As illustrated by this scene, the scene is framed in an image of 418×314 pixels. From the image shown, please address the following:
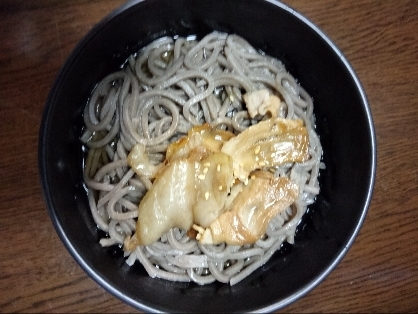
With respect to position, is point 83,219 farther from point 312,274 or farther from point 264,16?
point 264,16

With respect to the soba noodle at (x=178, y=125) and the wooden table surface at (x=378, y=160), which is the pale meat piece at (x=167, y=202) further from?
the wooden table surface at (x=378, y=160)

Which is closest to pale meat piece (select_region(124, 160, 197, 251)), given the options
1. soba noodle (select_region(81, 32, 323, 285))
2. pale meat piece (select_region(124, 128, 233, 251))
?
pale meat piece (select_region(124, 128, 233, 251))

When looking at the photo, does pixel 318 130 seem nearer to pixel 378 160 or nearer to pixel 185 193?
pixel 378 160

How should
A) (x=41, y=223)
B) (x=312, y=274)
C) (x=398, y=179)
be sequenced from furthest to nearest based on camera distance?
1. (x=398, y=179)
2. (x=41, y=223)
3. (x=312, y=274)

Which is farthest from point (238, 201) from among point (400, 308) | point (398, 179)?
point (400, 308)

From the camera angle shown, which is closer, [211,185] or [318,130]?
[211,185]

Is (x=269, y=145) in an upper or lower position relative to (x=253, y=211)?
upper

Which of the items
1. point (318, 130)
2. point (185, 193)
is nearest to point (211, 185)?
point (185, 193)
